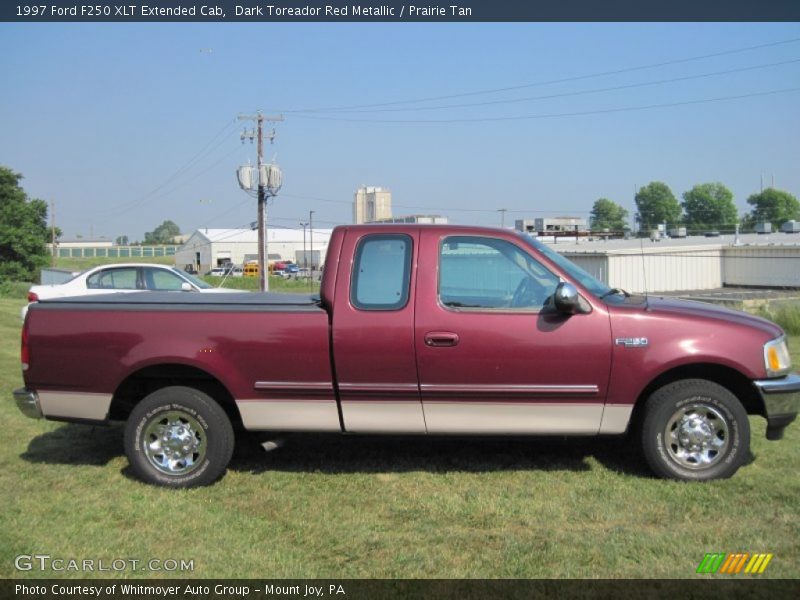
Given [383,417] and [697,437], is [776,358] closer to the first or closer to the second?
[697,437]

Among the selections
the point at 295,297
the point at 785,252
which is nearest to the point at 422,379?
the point at 295,297

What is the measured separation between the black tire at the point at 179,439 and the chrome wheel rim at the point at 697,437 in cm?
314

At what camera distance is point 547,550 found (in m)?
4.38

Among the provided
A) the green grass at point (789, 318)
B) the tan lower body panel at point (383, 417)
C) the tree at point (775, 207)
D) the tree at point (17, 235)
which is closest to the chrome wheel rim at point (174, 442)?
the tan lower body panel at point (383, 417)

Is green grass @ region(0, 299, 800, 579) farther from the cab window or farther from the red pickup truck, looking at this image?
the cab window

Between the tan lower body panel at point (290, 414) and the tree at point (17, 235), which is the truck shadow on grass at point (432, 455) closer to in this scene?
the tan lower body panel at point (290, 414)

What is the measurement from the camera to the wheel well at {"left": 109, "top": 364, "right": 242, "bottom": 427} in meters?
5.70

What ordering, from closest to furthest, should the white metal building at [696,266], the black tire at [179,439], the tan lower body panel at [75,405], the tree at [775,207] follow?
the black tire at [179,439] → the tan lower body panel at [75,405] → the white metal building at [696,266] → the tree at [775,207]

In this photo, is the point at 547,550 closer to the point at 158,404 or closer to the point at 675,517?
the point at 675,517

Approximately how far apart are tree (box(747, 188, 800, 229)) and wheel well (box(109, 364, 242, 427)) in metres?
95.9

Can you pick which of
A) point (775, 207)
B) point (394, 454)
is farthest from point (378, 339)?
point (775, 207)

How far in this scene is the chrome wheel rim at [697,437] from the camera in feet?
17.8

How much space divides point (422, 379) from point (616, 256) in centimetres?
2984

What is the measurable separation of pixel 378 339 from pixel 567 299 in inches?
51.3
